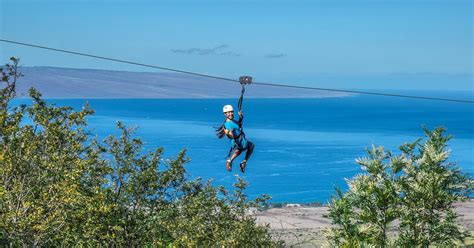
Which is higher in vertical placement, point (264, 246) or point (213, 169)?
point (213, 169)

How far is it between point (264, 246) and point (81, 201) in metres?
6.71

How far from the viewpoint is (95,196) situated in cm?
2061

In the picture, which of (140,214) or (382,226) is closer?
(382,226)

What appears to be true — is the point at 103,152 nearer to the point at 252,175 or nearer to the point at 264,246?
the point at 264,246

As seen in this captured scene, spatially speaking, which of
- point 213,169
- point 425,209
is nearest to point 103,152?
point 425,209

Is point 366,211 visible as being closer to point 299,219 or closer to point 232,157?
point 232,157

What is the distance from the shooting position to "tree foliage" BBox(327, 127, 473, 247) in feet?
67.6

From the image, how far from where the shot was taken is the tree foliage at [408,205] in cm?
2059

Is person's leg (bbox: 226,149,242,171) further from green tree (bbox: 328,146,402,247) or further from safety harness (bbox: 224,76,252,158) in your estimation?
green tree (bbox: 328,146,402,247)

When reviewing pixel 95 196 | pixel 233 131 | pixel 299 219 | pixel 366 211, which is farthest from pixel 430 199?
pixel 299 219

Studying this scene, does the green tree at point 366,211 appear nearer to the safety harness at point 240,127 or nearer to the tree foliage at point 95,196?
the tree foliage at point 95,196

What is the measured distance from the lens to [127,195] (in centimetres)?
2427

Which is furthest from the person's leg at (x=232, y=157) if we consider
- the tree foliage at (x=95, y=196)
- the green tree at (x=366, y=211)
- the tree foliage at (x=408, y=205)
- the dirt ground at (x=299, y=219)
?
the dirt ground at (x=299, y=219)

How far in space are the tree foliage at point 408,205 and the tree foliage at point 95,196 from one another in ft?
12.3
